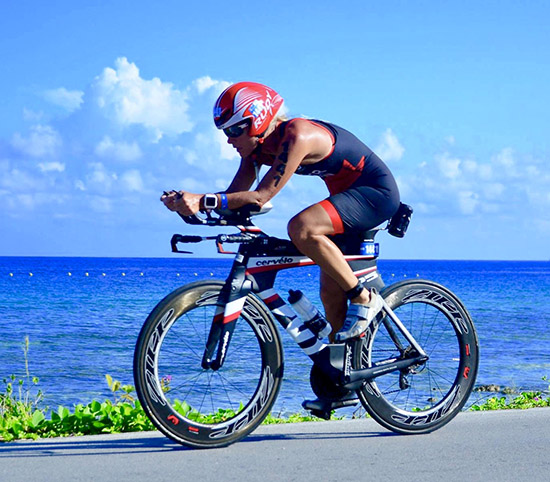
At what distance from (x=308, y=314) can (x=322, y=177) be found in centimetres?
89

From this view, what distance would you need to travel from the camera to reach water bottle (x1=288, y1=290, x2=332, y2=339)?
16.3ft

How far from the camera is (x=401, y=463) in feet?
14.2

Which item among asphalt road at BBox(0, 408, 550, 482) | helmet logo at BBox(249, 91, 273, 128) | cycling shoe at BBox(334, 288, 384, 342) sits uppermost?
helmet logo at BBox(249, 91, 273, 128)

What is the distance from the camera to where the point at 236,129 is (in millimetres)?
4762

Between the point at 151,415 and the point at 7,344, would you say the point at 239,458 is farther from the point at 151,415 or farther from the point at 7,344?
the point at 7,344

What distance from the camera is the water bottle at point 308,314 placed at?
4957 mm

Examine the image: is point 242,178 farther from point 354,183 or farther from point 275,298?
point 275,298

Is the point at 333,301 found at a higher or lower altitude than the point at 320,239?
lower

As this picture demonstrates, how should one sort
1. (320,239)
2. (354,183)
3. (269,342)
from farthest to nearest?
(354,183) < (269,342) < (320,239)

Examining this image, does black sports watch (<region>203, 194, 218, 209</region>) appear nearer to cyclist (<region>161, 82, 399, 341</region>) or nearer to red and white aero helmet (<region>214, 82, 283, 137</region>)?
cyclist (<region>161, 82, 399, 341</region>)

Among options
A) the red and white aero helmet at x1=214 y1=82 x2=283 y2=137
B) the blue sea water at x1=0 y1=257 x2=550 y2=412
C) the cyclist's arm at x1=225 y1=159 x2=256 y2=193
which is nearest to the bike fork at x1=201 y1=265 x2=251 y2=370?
the cyclist's arm at x1=225 y1=159 x2=256 y2=193

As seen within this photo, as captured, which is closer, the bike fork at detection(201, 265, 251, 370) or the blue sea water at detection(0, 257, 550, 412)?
the bike fork at detection(201, 265, 251, 370)

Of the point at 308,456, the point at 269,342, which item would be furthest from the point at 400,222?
the point at 308,456

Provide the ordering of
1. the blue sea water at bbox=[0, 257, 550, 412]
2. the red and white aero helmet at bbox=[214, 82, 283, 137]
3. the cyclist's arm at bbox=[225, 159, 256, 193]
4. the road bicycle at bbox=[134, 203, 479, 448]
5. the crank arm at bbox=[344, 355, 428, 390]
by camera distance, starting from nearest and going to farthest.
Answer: the road bicycle at bbox=[134, 203, 479, 448] → the red and white aero helmet at bbox=[214, 82, 283, 137] → the crank arm at bbox=[344, 355, 428, 390] → the cyclist's arm at bbox=[225, 159, 256, 193] → the blue sea water at bbox=[0, 257, 550, 412]
